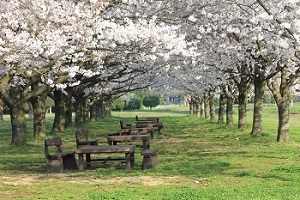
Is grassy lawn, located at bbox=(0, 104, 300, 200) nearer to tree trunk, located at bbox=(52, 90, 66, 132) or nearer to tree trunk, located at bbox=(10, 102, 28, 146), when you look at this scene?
tree trunk, located at bbox=(10, 102, 28, 146)

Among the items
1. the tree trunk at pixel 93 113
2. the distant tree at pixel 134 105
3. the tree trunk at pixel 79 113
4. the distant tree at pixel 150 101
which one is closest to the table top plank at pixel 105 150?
the tree trunk at pixel 79 113

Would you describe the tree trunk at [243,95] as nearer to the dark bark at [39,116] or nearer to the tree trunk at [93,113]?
the dark bark at [39,116]

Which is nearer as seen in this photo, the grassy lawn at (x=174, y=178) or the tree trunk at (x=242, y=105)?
the grassy lawn at (x=174, y=178)

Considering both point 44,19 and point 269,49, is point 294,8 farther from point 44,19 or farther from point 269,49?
point 44,19

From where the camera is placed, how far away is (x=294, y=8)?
13422 millimetres

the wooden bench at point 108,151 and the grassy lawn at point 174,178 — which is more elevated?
the wooden bench at point 108,151

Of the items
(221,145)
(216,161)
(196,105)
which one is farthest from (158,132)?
(196,105)

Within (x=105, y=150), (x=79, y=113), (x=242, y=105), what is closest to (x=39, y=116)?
(x=242, y=105)

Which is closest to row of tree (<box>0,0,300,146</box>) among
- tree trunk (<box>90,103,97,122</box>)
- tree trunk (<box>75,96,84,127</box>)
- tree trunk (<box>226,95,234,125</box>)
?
tree trunk (<box>226,95,234,125</box>)

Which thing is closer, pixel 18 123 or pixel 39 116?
pixel 18 123

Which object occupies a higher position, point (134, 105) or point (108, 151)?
point (134, 105)

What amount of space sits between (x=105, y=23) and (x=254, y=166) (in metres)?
5.40

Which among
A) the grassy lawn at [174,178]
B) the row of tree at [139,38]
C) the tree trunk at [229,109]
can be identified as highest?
the row of tree at [139,38]

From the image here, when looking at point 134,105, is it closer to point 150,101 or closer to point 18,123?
point 150,101
